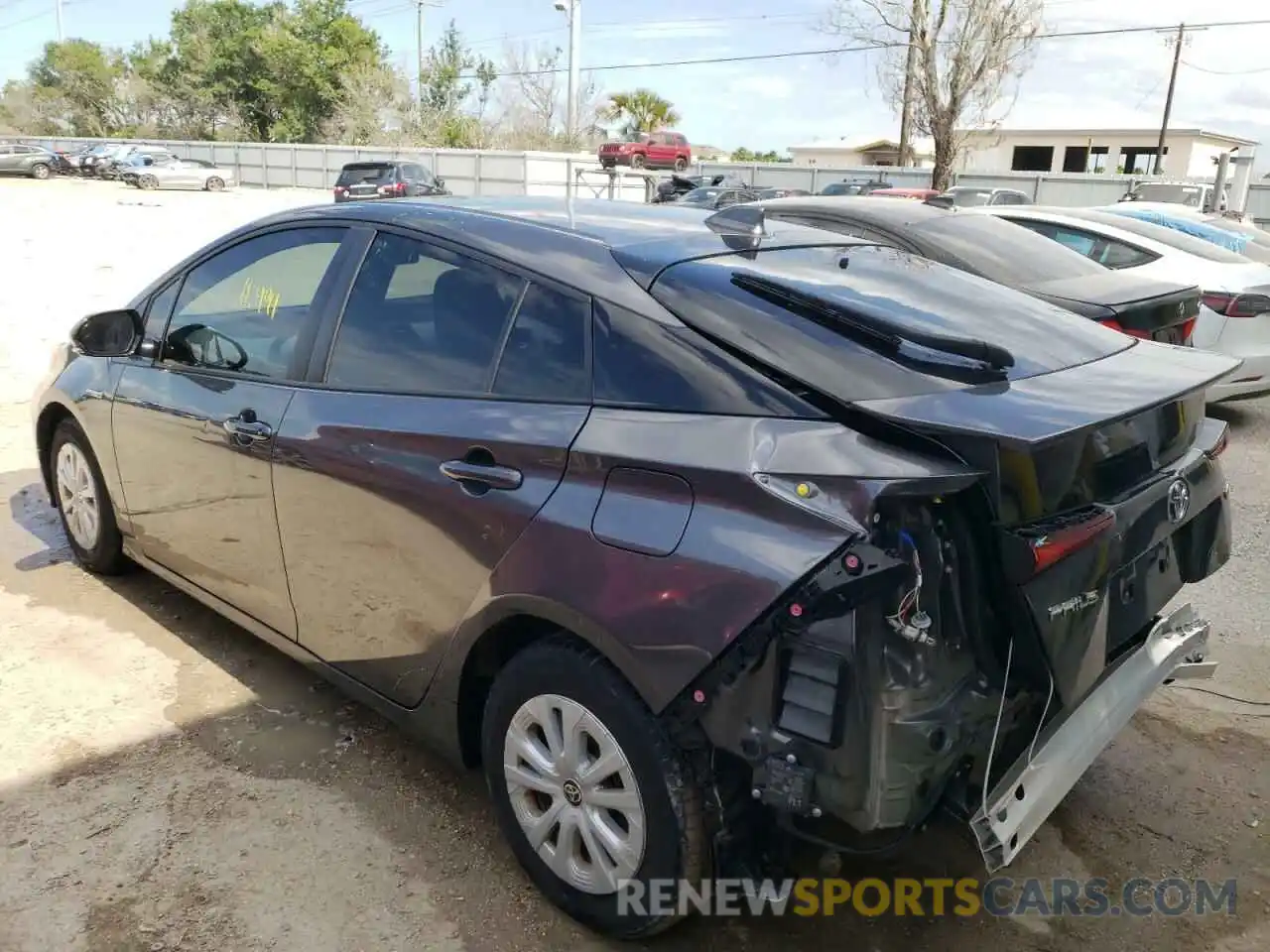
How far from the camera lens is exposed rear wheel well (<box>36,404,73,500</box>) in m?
4.41

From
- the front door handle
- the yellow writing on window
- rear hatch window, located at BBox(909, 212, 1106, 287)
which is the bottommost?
the front door handle

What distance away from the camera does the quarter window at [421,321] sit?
2.64m

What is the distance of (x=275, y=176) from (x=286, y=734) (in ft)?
158

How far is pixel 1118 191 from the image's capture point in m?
27.9

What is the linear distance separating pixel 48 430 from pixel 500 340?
3078 millimetres

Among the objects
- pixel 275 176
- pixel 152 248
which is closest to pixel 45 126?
pixel 275 176

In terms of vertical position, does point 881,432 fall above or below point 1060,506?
above

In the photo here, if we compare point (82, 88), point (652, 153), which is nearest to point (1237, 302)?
point (652, 153)

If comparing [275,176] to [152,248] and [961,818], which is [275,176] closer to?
[152,248]

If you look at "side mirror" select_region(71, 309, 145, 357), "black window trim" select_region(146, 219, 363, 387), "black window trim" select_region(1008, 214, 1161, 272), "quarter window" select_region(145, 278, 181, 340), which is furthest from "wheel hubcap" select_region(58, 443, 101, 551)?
"black window trim" select_region(1008, 214, 1161, 272)

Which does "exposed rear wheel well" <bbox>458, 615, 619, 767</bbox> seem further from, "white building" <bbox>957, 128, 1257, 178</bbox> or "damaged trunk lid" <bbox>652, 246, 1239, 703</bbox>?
"white building" <bbox>957, 128, 1257, 178</bbox>

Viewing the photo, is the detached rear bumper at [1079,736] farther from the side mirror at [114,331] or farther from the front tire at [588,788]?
the side mirror at [114,331]

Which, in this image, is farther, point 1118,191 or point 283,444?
point 1118,191

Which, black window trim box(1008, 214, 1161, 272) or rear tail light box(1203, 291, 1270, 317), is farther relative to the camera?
black window trim box(1008, 214, 1161, 272)
